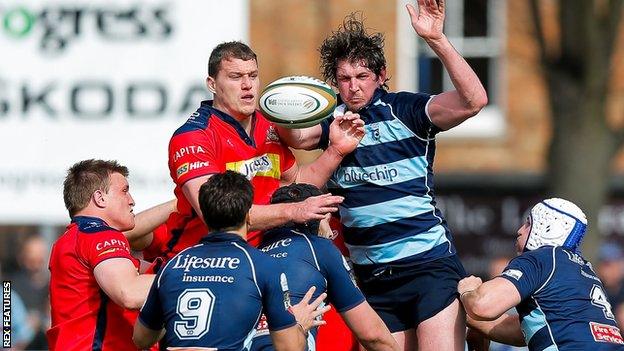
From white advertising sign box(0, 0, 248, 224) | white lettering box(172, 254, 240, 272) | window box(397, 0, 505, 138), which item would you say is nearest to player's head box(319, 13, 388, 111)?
white lettering box(172, 254, 240, 272)

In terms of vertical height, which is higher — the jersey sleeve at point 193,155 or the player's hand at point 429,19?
the player's hand at point 429,19

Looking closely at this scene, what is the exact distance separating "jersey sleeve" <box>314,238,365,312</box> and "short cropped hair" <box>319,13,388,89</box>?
118 centimetres

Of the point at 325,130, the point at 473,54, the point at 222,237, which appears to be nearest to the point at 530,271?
the point at 325,130

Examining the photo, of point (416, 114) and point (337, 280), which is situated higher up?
point (416, 114)

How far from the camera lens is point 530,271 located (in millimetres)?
6762

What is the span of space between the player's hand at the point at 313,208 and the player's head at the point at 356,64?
2.78 ft

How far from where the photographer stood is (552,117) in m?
15.4

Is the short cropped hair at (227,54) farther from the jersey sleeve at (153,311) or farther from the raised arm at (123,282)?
the jersey sleeve at (153,311)

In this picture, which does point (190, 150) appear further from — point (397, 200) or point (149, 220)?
point (397, 200)

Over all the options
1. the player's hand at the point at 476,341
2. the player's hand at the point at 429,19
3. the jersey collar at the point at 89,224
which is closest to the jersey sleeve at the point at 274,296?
the jersey collar at the point at 89,224

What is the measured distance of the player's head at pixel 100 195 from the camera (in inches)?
280

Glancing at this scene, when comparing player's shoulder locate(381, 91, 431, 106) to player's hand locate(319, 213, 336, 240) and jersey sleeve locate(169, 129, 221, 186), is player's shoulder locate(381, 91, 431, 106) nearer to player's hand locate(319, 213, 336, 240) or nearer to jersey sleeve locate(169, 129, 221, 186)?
player's hand locate(319, 213, 336, 240)

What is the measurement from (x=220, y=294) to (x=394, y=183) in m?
1.57

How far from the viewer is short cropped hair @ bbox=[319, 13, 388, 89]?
287 inches
